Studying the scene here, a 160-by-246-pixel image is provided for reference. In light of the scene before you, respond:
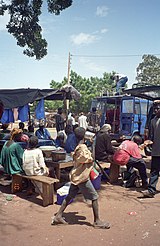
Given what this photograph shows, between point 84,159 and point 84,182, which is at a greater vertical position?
point 84,159

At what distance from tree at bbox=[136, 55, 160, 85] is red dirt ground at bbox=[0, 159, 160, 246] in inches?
1388

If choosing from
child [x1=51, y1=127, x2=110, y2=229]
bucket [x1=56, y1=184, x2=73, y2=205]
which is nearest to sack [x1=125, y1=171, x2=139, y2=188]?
bucket [x1=56, y1=184, x2=73, y2=205]

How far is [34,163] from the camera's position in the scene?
4938 mm

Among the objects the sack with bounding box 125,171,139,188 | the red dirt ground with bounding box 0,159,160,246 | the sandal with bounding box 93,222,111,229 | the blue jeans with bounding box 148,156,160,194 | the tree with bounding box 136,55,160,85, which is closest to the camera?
the red dirt ground with bounding box 0,159,160,246

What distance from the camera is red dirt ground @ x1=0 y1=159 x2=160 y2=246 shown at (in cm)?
340

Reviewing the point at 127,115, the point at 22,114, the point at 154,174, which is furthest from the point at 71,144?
the point at 127,115

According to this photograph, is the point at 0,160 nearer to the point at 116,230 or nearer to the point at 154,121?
the point at 116,230

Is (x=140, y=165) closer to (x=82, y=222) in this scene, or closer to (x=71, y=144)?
(x=71, y=144)

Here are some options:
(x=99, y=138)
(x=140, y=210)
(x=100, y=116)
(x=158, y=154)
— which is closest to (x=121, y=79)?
(x=100, y=116)

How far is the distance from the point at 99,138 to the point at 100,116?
6023 millimetres

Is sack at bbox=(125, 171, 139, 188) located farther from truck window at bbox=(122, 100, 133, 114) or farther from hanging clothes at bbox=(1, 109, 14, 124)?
truck window at bbox=(122, 100, 133, 114)

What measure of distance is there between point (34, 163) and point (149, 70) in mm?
38268

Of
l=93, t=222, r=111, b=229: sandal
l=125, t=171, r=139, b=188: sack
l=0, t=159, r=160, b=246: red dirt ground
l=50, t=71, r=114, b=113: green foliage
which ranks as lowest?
l=0, t=159, r=160, b=246: red dirt ground

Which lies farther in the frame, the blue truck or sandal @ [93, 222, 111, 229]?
the blue truck
